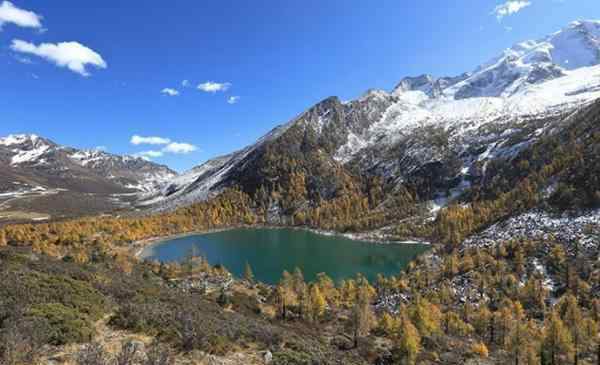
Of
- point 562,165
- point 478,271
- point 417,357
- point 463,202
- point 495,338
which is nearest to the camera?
point 417,357

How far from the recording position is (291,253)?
142 metres

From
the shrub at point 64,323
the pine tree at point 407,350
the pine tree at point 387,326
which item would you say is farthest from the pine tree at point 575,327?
the shrub at point 64,323

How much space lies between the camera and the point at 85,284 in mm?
25844

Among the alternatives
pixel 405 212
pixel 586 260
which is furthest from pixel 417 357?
pixel 405 212

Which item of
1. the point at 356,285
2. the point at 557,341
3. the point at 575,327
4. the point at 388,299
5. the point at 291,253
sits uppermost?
the point at 291,253

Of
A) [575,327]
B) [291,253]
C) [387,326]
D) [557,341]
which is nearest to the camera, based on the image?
[557,341]

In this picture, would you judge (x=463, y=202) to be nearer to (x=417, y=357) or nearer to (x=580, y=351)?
(x=580, y=351)

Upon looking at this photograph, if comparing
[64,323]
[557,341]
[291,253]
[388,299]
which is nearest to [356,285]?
[388,299]

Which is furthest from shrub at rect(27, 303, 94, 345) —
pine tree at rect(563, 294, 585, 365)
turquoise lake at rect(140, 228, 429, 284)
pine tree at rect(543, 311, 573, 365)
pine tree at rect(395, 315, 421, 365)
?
turquoise lake at rect(140, 228, 429, 284)

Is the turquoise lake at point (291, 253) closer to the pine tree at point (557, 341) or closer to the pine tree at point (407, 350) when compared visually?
the pine tree at point (557, 341)

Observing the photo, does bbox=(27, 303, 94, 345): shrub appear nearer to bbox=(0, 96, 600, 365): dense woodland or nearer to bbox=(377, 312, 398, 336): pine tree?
bbox=(0, 96, 600, 365): dense woodland

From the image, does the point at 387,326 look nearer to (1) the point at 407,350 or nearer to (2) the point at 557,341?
(1) the point at 407,350

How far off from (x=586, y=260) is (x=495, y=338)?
45743mm

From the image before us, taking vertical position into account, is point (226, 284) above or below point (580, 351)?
above
